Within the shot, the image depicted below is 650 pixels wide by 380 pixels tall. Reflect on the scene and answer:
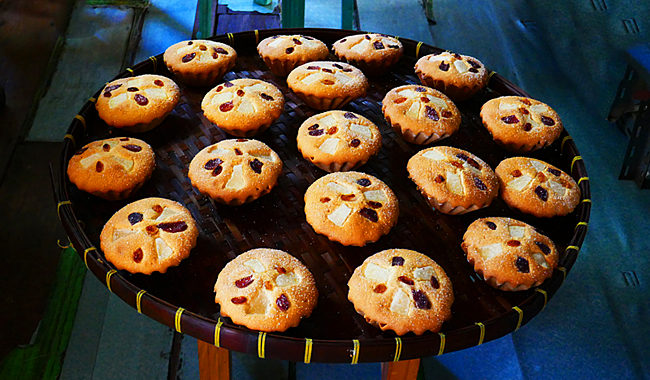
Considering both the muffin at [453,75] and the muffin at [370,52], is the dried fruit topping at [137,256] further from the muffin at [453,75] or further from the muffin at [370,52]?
the muffin at [453,75]

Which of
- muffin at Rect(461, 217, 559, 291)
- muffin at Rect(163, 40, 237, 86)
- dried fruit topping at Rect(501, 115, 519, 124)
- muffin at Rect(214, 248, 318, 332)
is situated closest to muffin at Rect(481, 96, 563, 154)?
dried fruit topping at Rect(501, 115, 519, 124)

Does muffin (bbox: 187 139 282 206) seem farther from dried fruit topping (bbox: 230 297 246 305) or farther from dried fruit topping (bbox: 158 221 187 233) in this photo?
dried fruit topping (bbox: 230 297 246 305)

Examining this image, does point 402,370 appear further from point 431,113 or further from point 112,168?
point 112,168

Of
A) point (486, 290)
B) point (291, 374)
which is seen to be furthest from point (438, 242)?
point (291, 374)

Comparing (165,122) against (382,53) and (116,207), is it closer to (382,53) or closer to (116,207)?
(116,207)

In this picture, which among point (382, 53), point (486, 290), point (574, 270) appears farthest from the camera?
point (574, 270)

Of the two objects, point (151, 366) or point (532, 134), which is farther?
point (151, 366)
